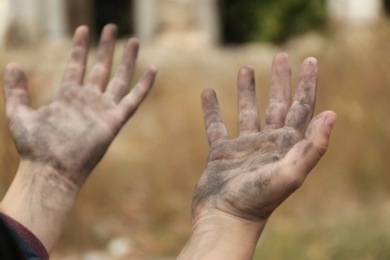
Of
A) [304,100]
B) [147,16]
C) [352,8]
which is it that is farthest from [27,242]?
[352,8]

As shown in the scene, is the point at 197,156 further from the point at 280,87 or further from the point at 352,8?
the point at 352,8

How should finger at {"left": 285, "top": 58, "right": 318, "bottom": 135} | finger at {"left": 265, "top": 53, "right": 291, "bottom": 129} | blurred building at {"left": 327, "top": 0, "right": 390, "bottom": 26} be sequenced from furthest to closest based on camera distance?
1. blurred building at {"left": 327, "top": 0, "right": 390, "bottom": 26}
2. finger at {"left": 265, "top": 53, "right": 291, "bottom": 129}
3. finger at {"left": 285, "top": 58, "right": 318, "bottom": 135}

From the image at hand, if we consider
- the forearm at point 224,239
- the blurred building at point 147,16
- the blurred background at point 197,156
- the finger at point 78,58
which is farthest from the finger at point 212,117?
the blurred building at point 147,16

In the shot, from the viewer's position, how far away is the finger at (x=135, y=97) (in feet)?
8.50

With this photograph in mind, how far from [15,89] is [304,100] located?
91 centimetres

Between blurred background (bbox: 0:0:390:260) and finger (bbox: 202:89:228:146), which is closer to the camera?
finger (bbox: 202:89:228:146)

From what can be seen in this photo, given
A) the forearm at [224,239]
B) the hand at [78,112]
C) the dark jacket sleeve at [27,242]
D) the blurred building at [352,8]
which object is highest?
the hand at [78,112]

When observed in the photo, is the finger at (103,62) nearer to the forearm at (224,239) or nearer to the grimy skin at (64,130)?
the grimy skin at (64,130)

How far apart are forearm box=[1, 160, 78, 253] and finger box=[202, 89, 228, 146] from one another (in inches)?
17.2

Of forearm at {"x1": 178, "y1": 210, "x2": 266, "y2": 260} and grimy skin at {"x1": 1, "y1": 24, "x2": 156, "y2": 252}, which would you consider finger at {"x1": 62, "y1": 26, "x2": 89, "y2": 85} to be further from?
forearm at {"x1": 178, "y1": 210, "x2": 266, "y2": 260}

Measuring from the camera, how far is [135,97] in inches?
103

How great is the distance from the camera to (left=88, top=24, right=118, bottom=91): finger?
2656mm

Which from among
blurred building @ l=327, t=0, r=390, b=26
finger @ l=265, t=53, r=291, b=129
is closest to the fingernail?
finger @ l=265, t=53, r=291, b=129

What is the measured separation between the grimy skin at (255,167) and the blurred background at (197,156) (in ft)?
7.68
